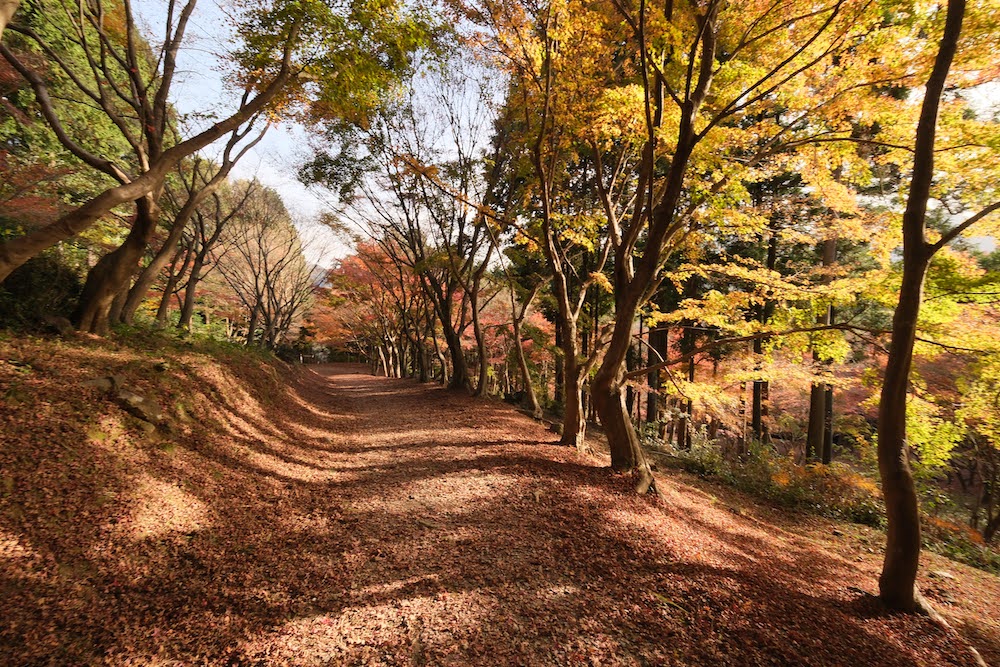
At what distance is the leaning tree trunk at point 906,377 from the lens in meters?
3.71

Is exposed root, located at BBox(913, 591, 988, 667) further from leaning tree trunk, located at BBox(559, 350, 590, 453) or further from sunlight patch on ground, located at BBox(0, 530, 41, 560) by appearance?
sunlight patch on ground, located at BBox(0, 530, 41, 560)

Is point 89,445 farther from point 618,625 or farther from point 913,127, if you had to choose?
point 913,127

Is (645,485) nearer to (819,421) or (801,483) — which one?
(801,483)

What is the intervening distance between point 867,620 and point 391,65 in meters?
10.5

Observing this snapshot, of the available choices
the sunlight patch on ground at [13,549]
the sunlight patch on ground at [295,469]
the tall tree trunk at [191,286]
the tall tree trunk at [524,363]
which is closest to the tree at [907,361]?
the sunlight patch on ground at [295,469]

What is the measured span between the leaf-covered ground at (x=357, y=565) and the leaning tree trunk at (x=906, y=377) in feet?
1.51

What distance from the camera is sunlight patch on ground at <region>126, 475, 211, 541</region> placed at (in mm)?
3490

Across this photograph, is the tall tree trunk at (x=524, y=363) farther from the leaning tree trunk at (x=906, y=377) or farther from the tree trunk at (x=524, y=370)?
the leaning tree trunk at (x=906, y=377)

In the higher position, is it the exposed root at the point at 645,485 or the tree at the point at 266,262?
the tree at the point at 266,262

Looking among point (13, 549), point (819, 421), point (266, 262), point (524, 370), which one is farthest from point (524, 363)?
point (266, 262)

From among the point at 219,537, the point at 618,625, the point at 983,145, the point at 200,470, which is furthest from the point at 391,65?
the point at 618,625

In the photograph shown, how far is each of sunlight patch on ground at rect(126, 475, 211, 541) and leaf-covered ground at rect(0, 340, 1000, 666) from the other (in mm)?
21

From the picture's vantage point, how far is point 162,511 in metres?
3.78

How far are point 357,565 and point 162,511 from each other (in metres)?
1.89
